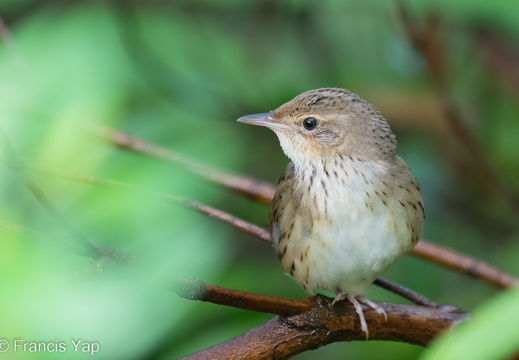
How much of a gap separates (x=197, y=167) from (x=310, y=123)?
52 cm

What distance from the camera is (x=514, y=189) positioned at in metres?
4.80

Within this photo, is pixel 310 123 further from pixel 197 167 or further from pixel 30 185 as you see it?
pixel 30 185

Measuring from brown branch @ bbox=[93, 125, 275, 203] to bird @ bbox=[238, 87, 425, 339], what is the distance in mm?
179

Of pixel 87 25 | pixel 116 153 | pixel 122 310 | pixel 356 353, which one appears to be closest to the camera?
pixel 122 310

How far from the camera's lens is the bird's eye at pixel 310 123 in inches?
123

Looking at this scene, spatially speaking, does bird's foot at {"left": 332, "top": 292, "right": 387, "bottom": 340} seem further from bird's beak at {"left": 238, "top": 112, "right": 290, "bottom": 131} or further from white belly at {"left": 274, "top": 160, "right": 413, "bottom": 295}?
bird's beak at {"left": 238, "top": 112, "right": 290, "bottom": 131}

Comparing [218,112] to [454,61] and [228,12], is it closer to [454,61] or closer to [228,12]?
[228,12]

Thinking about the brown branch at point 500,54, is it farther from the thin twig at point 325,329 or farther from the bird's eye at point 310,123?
the thin twig at point 325,329

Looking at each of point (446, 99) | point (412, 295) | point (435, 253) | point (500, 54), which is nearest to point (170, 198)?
point (412, 295)

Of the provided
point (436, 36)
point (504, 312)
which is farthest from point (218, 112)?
point (504, 312)

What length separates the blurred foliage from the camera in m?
2.19

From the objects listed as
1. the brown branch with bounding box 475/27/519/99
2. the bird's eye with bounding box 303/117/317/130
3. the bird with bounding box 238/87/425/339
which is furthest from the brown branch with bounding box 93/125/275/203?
the brown branch with bounding box 475/27/519/99

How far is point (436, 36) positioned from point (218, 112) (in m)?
1.46

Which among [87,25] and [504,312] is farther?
[87,25]
